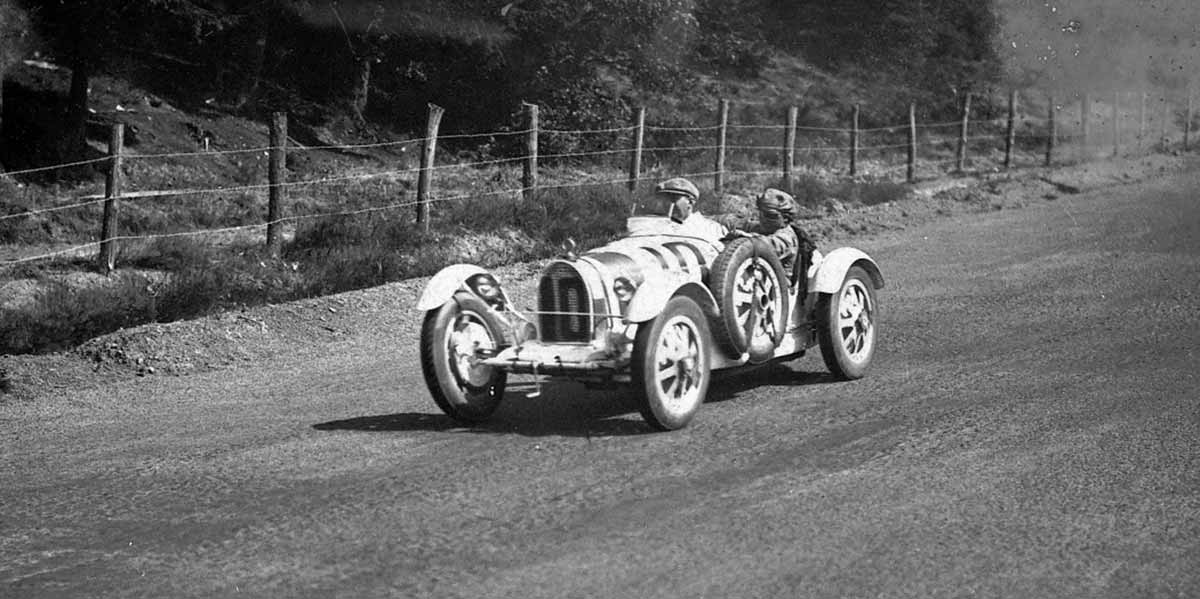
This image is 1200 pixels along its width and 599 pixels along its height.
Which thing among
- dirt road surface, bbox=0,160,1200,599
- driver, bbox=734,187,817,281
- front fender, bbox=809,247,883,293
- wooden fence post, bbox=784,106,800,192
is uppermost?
wooden fence post, bbox=784,106,800,192

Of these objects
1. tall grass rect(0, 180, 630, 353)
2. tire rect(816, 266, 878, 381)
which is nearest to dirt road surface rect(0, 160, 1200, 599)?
tire rect(816, 266, 878, 381)

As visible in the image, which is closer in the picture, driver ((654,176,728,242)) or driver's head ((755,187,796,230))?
driver ((654,176,728,242))

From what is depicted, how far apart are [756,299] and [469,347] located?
172 centimetres

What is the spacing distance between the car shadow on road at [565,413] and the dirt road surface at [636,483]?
35mm

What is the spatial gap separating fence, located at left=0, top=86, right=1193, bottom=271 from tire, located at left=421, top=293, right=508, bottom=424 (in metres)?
6.38

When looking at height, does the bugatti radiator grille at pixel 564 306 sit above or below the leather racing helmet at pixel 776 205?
below

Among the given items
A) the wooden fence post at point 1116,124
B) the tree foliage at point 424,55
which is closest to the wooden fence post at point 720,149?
the tree foliage at point 424,55

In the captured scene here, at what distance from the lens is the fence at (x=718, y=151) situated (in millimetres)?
14945

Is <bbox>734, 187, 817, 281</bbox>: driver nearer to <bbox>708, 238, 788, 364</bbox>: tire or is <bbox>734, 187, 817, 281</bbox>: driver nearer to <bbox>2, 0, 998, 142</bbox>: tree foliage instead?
<bbox>708, 238, 788, 364</bbox>: tire

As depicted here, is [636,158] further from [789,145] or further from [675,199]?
[675,199]

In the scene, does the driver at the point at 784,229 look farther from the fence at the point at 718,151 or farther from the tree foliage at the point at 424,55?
the tree foliage at the point at 424,55

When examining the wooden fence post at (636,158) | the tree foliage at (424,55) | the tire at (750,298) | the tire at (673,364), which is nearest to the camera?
the tire at (673,364)

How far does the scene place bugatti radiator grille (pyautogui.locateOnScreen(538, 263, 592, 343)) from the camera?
8102 millimetres

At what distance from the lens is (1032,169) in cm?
2939
